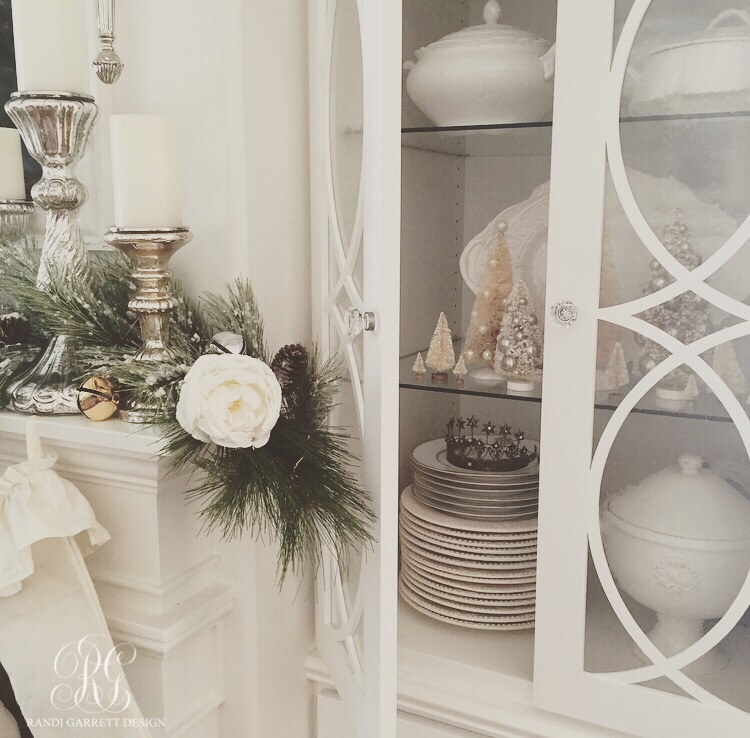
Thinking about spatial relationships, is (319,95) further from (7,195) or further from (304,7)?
(7,195)

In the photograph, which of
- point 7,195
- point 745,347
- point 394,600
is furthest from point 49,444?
point 745,347

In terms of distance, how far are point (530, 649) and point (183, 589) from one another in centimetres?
60

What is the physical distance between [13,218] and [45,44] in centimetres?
31

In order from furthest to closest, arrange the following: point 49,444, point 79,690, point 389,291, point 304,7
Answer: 1. point 304,7
2. point 49,444
3. point 79,690
4. point 389,291

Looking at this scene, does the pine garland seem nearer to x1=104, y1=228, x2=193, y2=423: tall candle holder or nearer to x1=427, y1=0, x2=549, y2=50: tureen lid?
x1=104, y1=228, x2=193, y2=423: tall candle holder

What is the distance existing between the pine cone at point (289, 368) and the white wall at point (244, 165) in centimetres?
21

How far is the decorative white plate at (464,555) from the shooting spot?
1.28 metres

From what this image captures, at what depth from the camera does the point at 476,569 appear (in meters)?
1.34

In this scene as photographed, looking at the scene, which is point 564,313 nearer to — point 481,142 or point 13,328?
point 481,142

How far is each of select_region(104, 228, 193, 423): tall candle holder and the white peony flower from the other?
13cm

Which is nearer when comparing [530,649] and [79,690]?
[79,690]

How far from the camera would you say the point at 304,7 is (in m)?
1.18

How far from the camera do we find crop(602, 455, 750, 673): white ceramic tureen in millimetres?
1007
